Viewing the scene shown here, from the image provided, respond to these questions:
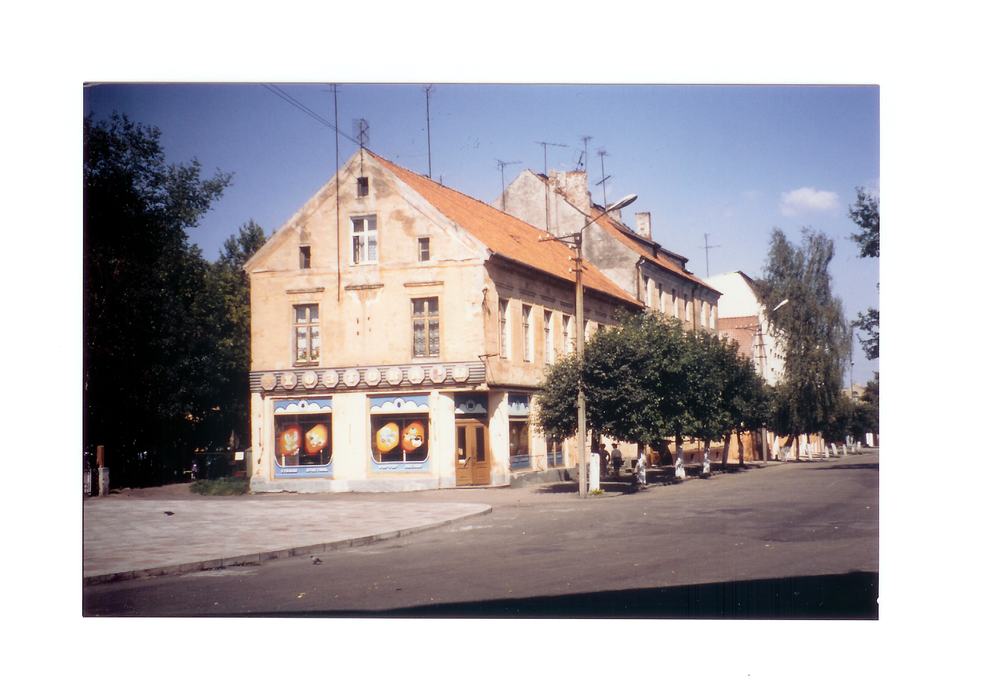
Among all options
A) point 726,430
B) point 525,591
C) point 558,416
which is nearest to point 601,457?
point 558,416

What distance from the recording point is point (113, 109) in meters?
11.1

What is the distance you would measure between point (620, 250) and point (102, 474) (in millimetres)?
14300

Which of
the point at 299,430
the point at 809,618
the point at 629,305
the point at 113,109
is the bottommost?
the point at 809,618

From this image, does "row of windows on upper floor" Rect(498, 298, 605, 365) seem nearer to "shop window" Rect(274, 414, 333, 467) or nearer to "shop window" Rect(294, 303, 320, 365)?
"shop window" Rect(274, 414, 333, 467)

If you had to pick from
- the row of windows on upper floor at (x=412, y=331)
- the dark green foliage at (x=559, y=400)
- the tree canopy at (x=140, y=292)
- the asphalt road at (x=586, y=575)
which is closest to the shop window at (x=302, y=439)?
the row of windows on upper floor at (x=412, y=331)

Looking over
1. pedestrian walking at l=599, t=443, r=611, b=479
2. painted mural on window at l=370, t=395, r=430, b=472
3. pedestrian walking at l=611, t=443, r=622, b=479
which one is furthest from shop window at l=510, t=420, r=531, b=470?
pedestrian walking at l=611, t=443, r=622, b=479

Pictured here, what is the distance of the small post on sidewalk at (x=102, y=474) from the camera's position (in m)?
11.2

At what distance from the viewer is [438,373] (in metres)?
17.1

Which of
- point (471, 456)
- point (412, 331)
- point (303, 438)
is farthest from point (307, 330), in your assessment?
point (471, 456)

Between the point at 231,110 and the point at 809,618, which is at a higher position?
the point at 231,110

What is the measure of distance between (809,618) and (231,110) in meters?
9.86

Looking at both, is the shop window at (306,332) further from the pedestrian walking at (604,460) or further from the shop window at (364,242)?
the pedestrian walking at (604,460)
